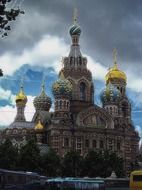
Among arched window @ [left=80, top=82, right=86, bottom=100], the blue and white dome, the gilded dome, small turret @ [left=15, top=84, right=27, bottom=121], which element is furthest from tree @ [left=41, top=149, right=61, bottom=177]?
the blue and white dome

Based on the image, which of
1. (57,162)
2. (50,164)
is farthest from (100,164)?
(50,164)

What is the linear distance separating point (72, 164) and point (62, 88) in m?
15.4

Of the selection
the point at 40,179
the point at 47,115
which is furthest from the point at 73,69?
the point at 40,179

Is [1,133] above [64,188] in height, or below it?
above

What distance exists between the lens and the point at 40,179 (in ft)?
153

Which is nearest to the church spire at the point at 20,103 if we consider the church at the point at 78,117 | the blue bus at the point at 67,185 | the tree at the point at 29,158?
the church at the point at 78,117

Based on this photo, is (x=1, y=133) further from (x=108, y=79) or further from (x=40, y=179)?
(x=40, y=179)

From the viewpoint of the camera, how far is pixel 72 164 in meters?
74.9

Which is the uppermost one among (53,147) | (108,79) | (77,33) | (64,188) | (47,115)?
(77,33)

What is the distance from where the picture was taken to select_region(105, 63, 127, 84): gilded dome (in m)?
96.4

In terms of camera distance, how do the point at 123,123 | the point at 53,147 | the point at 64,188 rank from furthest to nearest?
the point at 123,123 → the point at 53,147 → the point at 64,188

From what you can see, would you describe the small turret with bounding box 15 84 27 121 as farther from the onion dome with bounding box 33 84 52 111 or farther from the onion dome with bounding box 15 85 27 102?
the onion dome with bounding box 33 84 52 111

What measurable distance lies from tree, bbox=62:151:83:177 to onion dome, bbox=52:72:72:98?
499 inches

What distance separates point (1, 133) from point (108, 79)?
926 inches
